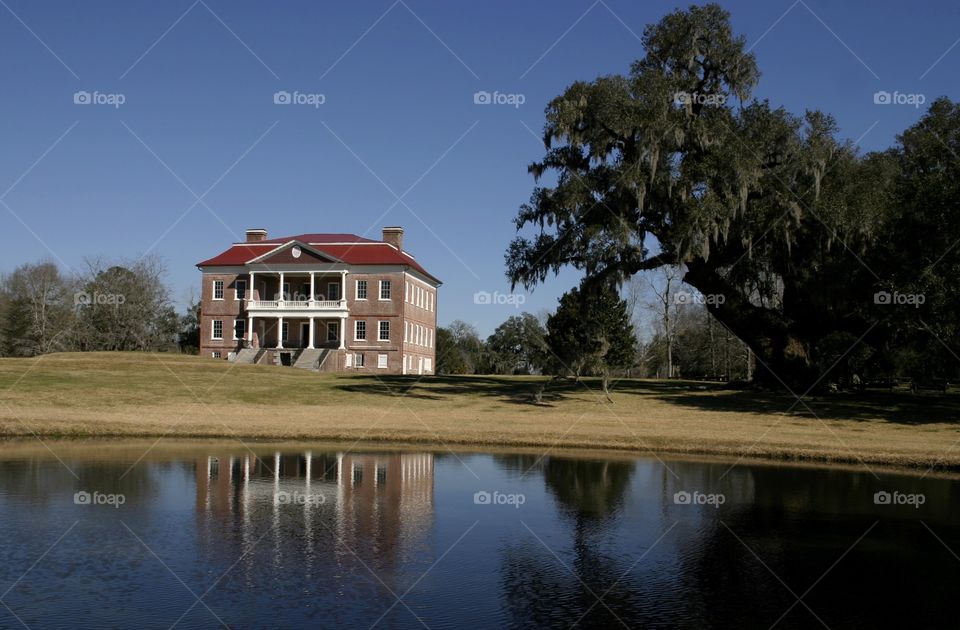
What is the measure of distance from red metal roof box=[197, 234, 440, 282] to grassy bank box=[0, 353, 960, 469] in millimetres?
19543

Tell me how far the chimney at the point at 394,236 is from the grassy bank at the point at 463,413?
982 inches

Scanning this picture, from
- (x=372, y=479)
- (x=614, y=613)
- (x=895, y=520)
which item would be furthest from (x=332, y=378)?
(x=614, y=613)

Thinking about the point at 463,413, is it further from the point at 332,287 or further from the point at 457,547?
the point at 332,287

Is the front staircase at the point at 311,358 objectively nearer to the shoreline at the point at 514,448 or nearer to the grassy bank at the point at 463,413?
the grassy bank at the point at 463,413

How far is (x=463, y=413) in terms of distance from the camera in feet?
117

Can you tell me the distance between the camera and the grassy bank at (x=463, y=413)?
28.0m

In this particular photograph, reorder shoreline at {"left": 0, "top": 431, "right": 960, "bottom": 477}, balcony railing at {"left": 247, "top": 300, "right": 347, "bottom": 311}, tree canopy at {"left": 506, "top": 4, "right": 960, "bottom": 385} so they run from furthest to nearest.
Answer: balcony railing at {"left": 247, "top": 300, "right": 347, "bottom": 311}
tree canopy at {"left": 506, "top": 4, "right": 960, "bottom": 385}
shoreline at {"left": 0, "top": 431, "right": 960, "bottom": 477}

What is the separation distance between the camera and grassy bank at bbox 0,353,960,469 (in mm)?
27984

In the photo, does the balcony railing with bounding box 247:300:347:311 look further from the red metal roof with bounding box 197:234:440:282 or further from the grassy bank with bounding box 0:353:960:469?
the grassy bank with bounding box 0:353:960:469

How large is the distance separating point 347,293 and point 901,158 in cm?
4088

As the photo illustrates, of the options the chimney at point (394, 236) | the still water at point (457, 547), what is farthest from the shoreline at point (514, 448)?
the chimney at point (394, 236)

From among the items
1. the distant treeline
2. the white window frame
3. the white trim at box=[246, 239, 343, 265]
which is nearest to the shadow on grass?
the white trim at box=[246, 239, 343, 265]

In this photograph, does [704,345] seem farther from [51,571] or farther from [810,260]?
[51,571]

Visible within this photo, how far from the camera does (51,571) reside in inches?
438
